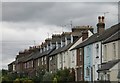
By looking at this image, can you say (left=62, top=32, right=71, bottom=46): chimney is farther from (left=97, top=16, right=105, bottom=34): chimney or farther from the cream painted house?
the cream painted house

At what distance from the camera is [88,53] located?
164 ft

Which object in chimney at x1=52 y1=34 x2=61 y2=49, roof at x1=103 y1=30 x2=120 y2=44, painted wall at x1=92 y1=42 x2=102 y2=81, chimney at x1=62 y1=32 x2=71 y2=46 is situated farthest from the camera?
chimney at x1=52 y1=34 x2=61 y2=49

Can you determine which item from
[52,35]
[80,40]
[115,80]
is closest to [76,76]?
[80,40]

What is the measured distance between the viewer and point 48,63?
7431 cm

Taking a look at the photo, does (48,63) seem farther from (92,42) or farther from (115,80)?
(115,80)

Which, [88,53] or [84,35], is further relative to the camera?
[84,35]

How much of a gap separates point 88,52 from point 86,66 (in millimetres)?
2274

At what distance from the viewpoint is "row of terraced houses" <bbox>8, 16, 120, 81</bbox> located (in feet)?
131

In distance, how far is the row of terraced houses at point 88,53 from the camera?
131 ft

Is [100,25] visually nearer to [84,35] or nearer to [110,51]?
[84,35]

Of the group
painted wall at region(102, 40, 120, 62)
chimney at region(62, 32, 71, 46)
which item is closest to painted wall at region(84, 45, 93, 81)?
painted wall at region(102, 40, 120, 62)

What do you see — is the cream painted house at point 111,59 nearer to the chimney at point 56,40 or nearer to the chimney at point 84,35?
the chimney at point 84,35

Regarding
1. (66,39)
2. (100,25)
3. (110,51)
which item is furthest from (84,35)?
(110,51)

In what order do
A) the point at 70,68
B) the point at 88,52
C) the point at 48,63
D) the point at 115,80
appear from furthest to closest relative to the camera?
the point at 48,63 → the point at 70,68 → the point at 88,52 → the point at 115,80
